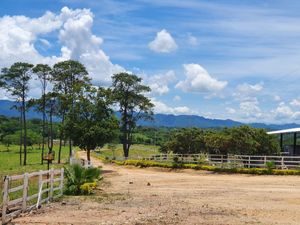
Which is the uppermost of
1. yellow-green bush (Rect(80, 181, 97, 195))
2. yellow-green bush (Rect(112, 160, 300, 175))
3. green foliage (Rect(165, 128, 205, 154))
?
green foliage (Rect(165, 128, 205, 154))

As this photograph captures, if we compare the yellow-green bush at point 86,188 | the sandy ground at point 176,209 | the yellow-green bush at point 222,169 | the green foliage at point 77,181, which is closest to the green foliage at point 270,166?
the yellow-green bush at point 222,169

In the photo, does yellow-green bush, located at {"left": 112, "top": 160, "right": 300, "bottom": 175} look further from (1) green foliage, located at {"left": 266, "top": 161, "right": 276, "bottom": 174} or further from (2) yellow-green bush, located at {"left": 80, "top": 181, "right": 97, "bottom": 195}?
(2) yellow-green bush, located at {"left": 80, "top": 181, "right": 97, "bottom": 195}

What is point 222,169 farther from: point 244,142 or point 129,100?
point 129,100

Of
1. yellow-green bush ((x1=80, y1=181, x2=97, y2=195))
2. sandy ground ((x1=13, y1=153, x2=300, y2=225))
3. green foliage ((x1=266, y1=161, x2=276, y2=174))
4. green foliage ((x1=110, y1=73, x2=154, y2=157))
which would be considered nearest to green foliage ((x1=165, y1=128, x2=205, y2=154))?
green foliage ((x1=110, y1=73, x2=154, y2=157))

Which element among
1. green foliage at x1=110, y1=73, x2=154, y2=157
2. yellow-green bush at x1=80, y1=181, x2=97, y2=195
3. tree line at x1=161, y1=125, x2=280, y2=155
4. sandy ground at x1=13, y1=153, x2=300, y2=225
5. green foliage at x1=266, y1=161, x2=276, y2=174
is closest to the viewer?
sandy ground at x1=13, y1=153, x2=300, y2=225

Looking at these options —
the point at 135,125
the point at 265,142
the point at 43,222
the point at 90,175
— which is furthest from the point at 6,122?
the point at 43,222

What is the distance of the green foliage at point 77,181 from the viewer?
21531mm

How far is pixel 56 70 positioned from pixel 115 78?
10.8 meters

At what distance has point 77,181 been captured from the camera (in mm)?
22016

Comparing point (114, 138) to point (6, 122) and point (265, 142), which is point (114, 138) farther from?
point (6, 122)

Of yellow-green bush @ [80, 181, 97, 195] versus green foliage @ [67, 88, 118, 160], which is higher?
green foliage @ [67, 88, 118, 160]

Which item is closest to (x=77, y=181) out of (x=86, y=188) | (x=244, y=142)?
(x=86, y=188)

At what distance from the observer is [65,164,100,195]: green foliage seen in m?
21.5

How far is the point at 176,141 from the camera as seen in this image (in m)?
73.4
